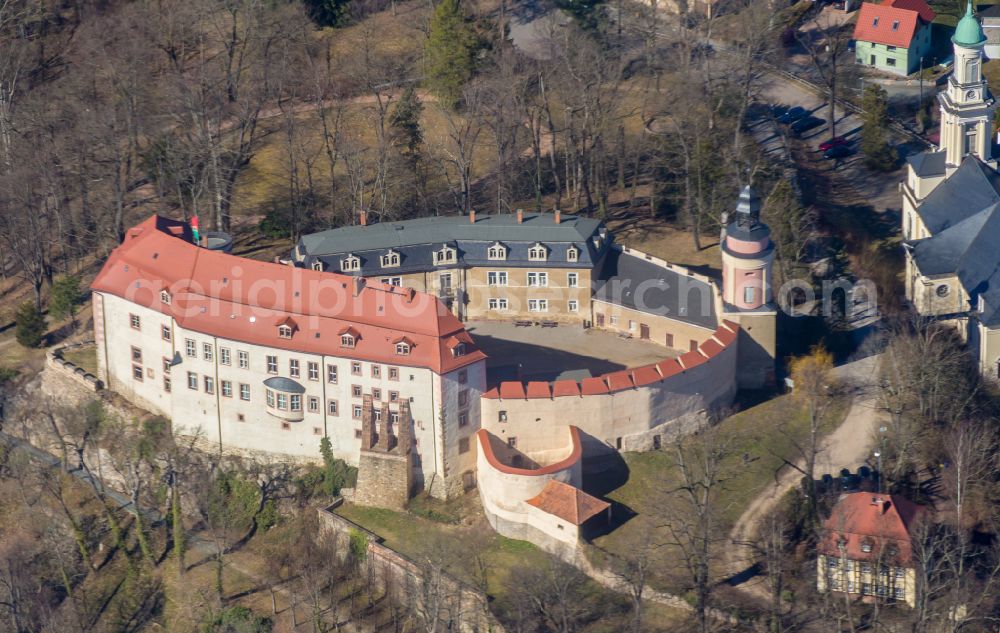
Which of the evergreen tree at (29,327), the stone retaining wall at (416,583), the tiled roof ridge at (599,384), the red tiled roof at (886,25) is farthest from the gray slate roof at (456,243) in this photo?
the red tiled roof at (886,25)

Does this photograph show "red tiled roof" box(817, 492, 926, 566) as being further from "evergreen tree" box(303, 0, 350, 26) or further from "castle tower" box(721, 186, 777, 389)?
"evergreen tree" box(303, 0, 350, 26)

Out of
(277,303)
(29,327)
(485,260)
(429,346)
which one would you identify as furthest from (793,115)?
(29,327)

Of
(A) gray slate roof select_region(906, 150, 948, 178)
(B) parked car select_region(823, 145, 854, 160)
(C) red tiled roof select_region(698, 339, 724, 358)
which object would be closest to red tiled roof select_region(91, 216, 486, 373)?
(C) red tiled roof select_region(698, 339, 724, 358)

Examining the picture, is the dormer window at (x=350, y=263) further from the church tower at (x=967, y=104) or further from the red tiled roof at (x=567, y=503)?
the church tower at (x=967, y=104)

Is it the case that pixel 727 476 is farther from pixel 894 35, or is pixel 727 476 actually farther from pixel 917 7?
pixel 917 7

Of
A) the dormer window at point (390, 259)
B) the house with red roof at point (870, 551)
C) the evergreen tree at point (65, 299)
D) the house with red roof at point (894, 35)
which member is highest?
the house with red roof at point (894, 35)
